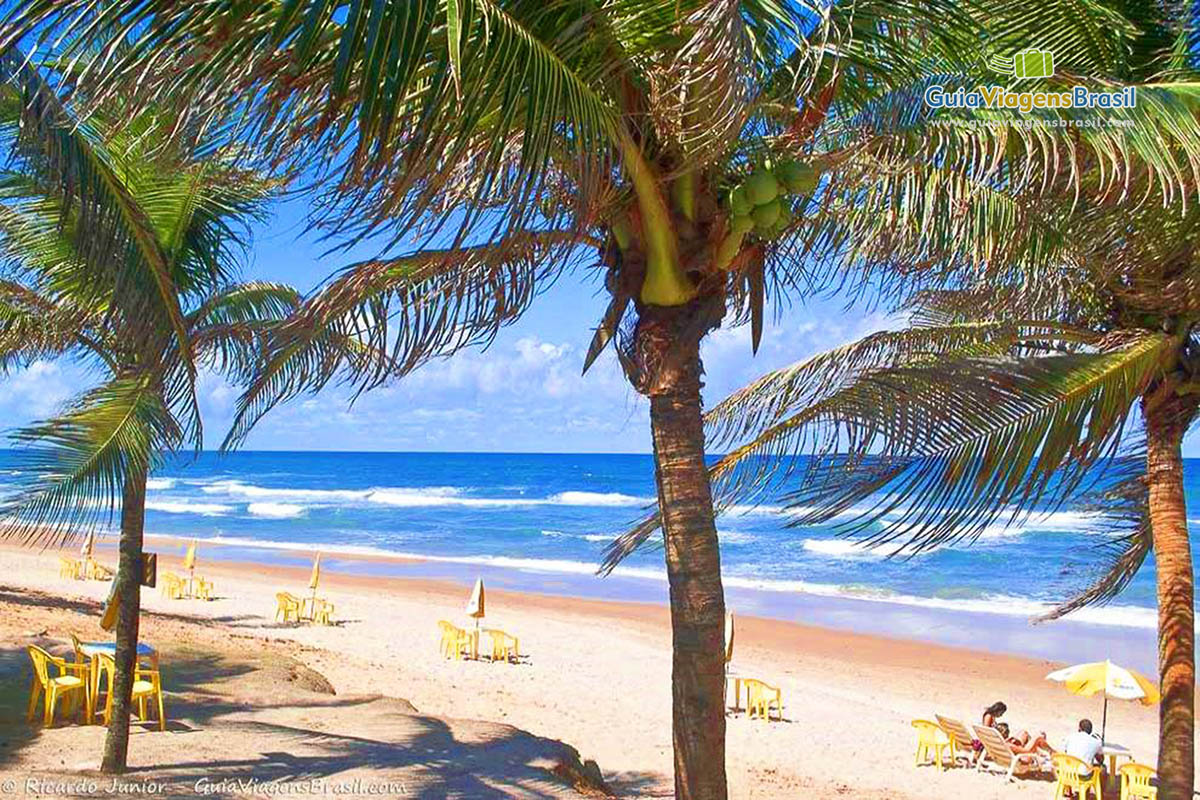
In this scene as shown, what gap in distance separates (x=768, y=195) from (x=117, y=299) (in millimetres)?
2477

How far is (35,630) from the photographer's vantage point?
1161 cm

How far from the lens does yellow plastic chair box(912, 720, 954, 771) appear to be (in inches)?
395

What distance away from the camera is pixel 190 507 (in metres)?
55.9

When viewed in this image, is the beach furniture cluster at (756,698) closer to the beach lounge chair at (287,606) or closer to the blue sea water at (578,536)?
the blue sea water at (578,536)

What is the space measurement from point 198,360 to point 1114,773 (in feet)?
29.3

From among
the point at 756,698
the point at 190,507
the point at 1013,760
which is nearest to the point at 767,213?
the point at 1013,760

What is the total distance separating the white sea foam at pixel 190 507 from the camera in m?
52.3

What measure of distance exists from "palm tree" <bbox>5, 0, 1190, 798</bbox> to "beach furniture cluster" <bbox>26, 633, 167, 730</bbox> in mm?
3890

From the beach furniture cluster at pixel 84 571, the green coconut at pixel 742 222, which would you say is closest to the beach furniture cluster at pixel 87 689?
the green coconut at pixel 742 222

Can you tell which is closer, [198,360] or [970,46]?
[970,46]

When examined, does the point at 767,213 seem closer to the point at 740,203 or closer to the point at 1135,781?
the point at 740,203

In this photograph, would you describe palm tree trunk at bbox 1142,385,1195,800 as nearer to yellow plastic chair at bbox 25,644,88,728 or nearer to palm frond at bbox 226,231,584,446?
palm frond at bbox 226,231,584,446

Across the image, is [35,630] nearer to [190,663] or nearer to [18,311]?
[190,663]

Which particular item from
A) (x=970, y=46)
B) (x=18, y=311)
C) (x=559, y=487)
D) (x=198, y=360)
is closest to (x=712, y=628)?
(x=970, y=46)
